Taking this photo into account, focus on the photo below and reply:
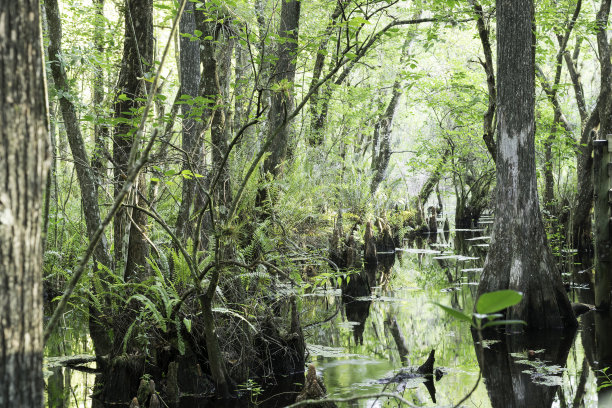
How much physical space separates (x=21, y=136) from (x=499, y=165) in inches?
263

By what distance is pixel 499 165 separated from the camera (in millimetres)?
7492

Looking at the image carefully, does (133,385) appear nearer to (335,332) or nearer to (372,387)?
(372,387)

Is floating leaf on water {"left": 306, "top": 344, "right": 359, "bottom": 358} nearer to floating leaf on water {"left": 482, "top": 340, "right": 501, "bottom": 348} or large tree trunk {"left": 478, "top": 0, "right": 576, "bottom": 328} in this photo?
floating leaf on water {"left": 482, "top": 340, "right": 501, "bottom": 348}

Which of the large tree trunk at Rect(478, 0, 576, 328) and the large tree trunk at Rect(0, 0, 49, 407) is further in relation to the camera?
the large tree trunk at Rect(478, 0, 576, 328)

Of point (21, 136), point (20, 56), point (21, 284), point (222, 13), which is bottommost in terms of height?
point (21, 284)

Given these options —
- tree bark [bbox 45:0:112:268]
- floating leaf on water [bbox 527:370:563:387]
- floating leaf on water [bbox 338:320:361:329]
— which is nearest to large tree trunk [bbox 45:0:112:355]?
tree bark [bbox 45:0:112:268]

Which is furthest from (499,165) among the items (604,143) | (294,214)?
(294,214)

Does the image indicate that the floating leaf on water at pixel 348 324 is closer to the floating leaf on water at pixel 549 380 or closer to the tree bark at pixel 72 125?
the floating leaf on water at pixel 549 380

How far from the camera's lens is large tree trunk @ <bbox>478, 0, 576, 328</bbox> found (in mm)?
6961

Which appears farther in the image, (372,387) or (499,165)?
(499,165)

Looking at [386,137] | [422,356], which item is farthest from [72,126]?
[386,137]

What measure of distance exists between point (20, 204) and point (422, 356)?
5.23 metres

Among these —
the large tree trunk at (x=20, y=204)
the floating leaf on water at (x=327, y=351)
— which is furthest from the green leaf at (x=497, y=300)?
the floating leaf on water at (x=327, y=351)

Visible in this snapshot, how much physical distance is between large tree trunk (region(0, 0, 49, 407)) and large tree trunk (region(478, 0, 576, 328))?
616 cm
